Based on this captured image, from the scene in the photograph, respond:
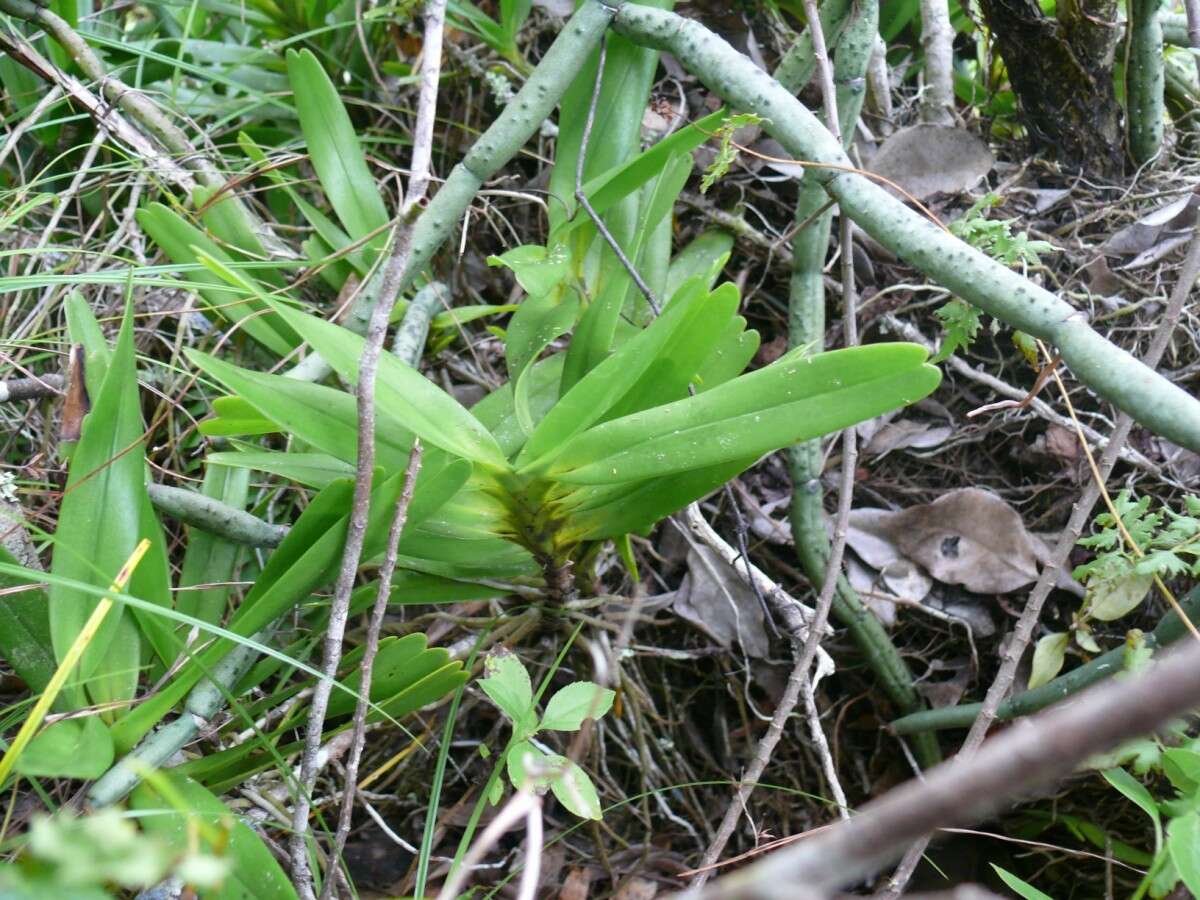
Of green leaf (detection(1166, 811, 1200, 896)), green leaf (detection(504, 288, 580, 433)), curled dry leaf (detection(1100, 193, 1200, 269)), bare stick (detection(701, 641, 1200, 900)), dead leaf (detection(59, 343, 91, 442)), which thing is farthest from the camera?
curled dry leaf (detection(1100, 193, 1200, 269))

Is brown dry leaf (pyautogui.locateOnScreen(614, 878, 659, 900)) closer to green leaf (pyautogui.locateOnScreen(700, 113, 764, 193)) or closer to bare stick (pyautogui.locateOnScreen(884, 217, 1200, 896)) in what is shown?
bare stick (pyautogui.locateOnScreen(884, 217, 1200, 896))

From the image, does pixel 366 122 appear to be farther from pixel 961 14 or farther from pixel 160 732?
pixel 160 732

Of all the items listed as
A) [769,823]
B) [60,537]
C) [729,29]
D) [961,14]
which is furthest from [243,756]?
[961,14]

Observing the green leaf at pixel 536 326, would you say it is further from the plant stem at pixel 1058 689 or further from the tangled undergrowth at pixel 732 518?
the plant stem at pixel 1058 689

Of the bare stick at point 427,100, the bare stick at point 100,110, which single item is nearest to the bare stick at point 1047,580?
the bare stick at point 427,100

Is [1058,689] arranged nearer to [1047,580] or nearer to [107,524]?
[1047,580]

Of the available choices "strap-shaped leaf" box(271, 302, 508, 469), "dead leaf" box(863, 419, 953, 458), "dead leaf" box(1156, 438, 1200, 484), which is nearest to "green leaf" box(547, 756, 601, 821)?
"strap-shaped leaf" box(271, 302, 508, 469)
